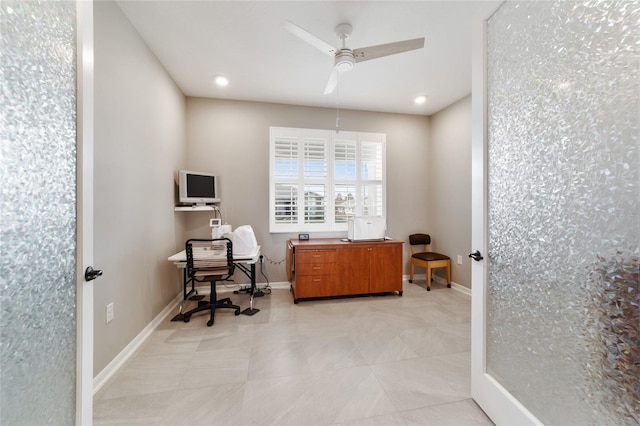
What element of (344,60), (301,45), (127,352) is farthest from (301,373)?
(301,45)

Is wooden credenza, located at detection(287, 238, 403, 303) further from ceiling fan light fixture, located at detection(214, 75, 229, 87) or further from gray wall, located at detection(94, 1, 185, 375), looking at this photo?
ceiling fan light fixture, located at detection(214, 75, 229, 87)

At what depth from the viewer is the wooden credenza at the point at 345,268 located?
3.03m

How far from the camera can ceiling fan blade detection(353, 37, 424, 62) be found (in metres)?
1.84

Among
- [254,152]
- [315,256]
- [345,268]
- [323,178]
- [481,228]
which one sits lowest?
[345,268]

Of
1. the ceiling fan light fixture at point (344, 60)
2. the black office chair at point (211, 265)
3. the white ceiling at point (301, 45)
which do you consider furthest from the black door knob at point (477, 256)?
the black office chair at point (211, 265)

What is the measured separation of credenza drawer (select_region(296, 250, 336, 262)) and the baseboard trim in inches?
62.1

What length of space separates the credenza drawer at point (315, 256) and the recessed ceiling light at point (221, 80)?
2.36m

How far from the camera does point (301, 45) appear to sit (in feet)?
7.50

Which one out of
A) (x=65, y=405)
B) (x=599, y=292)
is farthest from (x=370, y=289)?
(x=65, y=405)

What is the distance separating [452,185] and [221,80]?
11.8 ft

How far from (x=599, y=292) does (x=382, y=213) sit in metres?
3.06

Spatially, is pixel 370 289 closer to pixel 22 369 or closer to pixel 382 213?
pixel 382 213

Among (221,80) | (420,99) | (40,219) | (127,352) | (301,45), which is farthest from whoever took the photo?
(420,99)

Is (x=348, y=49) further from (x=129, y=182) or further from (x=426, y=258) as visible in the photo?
(x=426, y=258)
